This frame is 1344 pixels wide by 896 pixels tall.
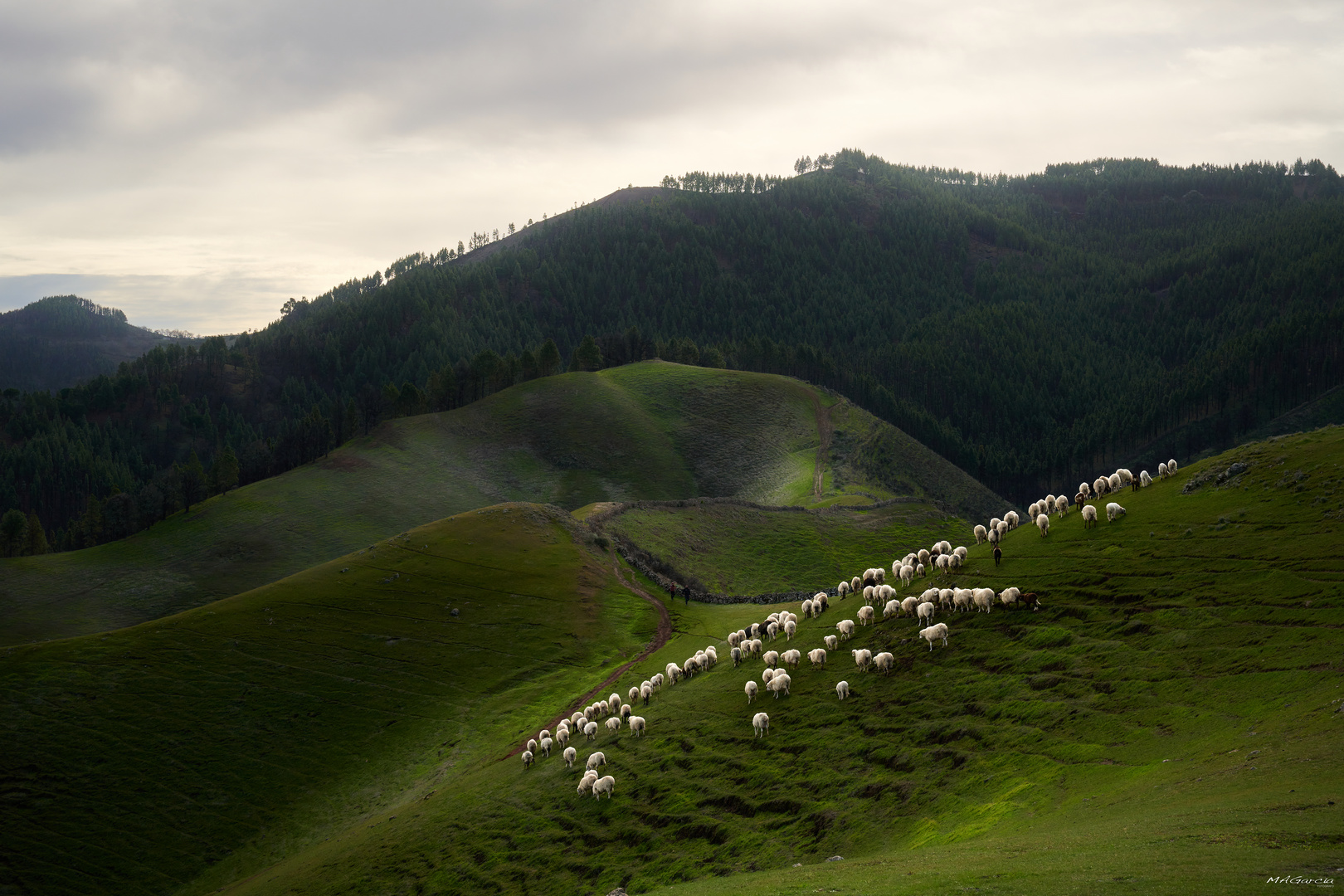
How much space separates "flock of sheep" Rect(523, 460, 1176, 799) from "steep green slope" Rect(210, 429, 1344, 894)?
87 cm

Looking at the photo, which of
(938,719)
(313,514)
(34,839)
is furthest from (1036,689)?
(313,514)

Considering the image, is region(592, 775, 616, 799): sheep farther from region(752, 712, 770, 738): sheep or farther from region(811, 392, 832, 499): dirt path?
region(811, 392, 832, 499): dirt path

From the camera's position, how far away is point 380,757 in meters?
64.2

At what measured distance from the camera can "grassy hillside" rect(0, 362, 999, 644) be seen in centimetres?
12619

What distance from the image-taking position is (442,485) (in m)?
161

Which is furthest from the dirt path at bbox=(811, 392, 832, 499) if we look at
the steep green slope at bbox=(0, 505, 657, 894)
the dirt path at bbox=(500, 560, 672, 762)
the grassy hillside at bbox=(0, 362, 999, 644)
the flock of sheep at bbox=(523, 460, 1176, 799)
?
the flock of sheep at bbox=(523, 460, 1176, 799)

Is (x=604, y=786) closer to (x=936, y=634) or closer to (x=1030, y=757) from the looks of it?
(x=936, y=634)

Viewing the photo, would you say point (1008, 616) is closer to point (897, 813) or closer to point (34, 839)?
point (897, 813)

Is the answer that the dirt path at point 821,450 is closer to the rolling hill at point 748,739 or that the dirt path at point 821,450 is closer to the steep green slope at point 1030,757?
the rolling hill at point 748,739

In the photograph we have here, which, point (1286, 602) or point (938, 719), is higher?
point (1286, 602)

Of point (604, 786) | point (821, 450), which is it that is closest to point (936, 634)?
point (604, 786)

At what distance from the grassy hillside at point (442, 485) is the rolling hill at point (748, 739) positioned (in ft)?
185

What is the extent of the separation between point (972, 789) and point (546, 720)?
36.7 m

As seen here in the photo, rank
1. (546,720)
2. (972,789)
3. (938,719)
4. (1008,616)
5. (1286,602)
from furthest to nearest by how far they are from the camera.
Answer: (546,720) < (1008,616) < (938,719) < (1286,602) < (972,789)
